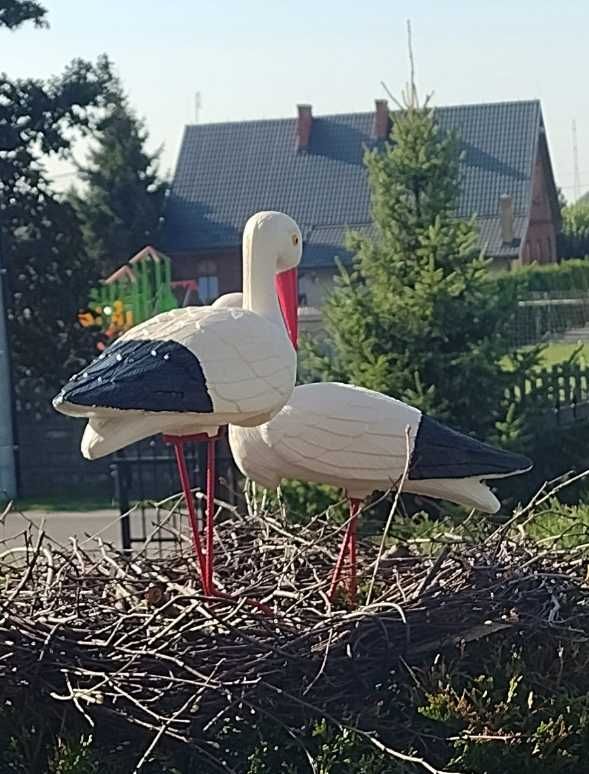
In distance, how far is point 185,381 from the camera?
408 centimetres

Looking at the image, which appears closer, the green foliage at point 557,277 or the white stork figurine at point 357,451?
the white stork figurine at point 357,451

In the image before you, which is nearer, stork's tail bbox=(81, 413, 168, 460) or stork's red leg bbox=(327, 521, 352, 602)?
stork's tail bbox=(81, 413, 168, 460)

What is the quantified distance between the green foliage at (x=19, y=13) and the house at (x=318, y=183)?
843 inches

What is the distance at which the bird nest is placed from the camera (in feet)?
12.9

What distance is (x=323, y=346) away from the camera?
1011cm

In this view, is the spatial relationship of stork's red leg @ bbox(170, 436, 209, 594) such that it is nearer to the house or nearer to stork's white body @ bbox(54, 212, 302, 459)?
stork's white body @ bbox(54, 212, 302, 459)

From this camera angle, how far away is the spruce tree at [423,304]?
8977 millimetres

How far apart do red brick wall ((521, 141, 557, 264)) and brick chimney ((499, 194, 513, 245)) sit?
141 centimetres

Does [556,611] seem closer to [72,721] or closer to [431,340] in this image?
[72,721]

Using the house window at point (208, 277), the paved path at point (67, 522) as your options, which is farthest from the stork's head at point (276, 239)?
the house window at point (208, 277)

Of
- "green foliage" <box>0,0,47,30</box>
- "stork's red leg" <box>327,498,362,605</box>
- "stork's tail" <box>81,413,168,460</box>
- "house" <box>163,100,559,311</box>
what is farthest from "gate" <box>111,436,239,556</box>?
"house" <box>163,100,559,311</box>

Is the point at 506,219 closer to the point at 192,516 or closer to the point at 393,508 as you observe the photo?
the point at 192,516

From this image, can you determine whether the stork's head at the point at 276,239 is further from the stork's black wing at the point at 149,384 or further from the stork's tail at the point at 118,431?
the stork's tail at the point at 118,431

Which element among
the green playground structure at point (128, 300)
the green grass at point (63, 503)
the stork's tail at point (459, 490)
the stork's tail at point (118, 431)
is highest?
the stork's tail at point (118, 431)
